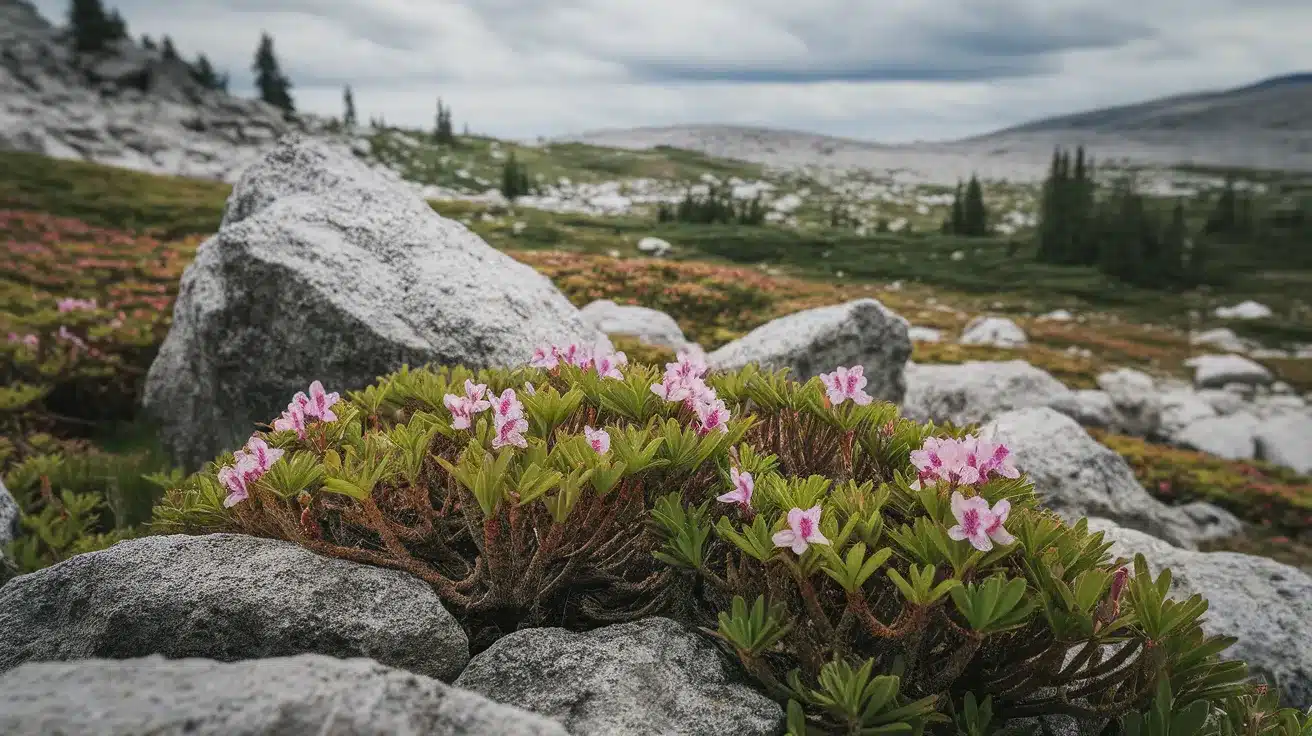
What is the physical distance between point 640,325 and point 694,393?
36.2ft

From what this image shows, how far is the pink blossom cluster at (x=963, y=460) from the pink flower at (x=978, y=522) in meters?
0.42

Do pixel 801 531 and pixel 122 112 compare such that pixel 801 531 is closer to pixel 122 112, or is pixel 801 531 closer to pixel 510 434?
pixel 510 434

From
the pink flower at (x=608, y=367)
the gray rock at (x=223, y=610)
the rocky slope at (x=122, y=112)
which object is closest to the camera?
the gray rock at (x=223, y=610)

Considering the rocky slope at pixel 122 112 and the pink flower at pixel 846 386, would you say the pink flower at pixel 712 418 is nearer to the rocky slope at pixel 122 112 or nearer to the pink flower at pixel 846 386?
the pink flower at pixel 846 386

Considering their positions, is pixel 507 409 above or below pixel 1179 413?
above

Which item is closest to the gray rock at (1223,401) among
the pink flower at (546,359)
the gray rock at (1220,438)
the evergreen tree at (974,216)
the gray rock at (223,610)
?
the gray rock at (1220,438)

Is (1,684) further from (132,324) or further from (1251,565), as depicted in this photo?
(132,324)

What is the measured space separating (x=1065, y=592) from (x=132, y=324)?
12.7m

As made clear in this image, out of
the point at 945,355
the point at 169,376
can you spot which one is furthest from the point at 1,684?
the point at 945,355

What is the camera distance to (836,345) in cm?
1127

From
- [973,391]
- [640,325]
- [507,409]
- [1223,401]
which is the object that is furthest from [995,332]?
[507,409]

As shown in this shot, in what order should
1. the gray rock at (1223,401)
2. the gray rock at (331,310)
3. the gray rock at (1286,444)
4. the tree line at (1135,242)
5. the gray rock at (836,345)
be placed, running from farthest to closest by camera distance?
the tree line at (1135,242)
the gray rock at (1223,401)
the gray rock at (1286,444)
the gray rock at (836,345)
the gray rock at (331,310)

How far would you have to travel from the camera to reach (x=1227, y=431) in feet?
80.5

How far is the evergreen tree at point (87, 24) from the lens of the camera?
10700 centimetres
